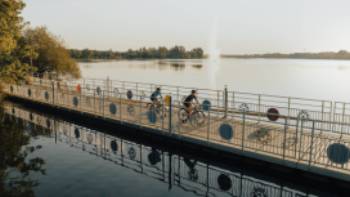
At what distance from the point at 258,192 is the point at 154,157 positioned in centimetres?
524

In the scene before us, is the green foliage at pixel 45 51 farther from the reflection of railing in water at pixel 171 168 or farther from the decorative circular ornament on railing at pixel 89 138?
the decorative circular ornament on railing at pixel 89 138

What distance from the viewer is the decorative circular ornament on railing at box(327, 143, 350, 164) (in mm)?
9588

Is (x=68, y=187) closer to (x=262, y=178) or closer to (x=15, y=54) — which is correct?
(x=262, y=178)

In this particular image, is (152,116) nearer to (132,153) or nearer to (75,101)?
(132,153)

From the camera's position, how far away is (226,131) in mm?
12484

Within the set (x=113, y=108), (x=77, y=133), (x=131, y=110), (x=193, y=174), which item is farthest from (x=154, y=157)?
(x=77, y=133)

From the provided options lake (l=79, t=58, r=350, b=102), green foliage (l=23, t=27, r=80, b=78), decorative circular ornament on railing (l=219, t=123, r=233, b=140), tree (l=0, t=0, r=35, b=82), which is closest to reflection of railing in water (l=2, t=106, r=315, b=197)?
decorative circular ornament on railing (l=219, t=123, r=233, b=140)

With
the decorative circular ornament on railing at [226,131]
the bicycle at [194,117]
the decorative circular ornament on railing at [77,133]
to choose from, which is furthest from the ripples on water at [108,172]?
the bicycle at [194,117]

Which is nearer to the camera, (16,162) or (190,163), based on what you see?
(190,163)

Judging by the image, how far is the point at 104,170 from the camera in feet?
41.1

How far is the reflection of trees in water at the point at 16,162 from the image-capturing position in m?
10.7

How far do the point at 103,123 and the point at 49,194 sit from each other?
29.9ft

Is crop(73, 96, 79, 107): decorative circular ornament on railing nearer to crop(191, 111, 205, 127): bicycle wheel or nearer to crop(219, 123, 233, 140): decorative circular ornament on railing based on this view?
crop(191, 111, 205, 127): bicycle wheel

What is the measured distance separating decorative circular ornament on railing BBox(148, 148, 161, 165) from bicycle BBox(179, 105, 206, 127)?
2097 millimetres
